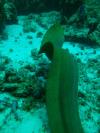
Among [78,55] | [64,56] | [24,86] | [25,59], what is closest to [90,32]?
[78,55]

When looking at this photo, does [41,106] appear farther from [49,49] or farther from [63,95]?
[49,49]

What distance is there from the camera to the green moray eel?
3.16 m

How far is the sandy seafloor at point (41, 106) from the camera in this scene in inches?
141

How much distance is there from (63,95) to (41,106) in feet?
1.74

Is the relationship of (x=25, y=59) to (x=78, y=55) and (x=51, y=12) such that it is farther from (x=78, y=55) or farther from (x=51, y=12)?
(x=51, y=12)

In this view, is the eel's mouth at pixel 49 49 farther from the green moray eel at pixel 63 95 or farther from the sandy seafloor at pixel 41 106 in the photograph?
the sandy seafloor at pixel 41 106

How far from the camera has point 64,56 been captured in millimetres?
4215

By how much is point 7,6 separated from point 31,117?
4.03 metres

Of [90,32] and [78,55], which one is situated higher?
[90,32]

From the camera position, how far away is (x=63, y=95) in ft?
11.5

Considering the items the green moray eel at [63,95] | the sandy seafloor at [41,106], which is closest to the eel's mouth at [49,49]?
the green moray eel at [63,95]

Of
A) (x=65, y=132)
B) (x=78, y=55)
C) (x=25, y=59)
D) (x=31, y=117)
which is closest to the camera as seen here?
(x=65, y=132)

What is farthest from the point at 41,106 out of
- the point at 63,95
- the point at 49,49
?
the point at 49,49

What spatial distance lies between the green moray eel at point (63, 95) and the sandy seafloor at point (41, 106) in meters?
0.34
